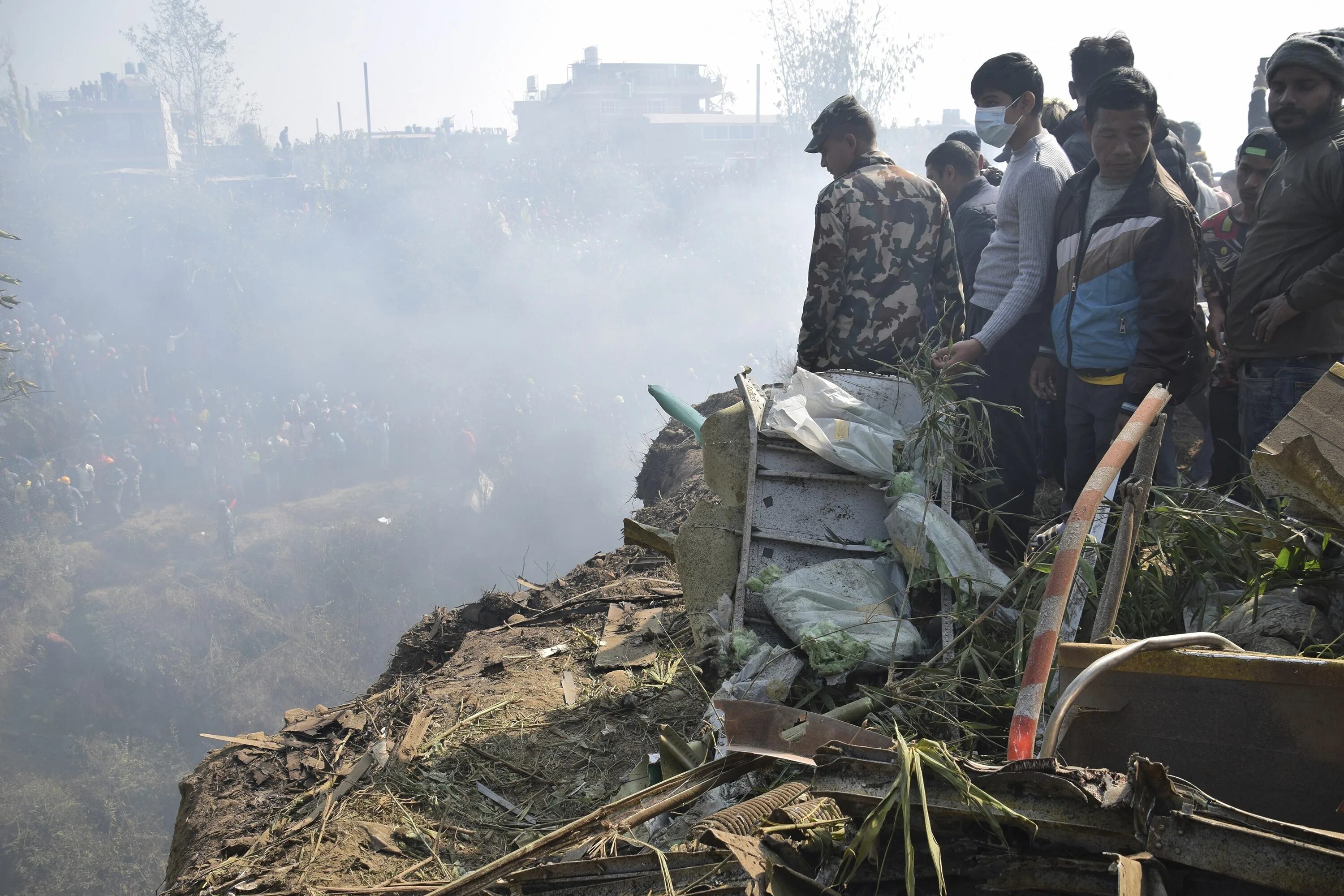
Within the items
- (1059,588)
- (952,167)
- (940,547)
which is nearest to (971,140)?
(952,167)

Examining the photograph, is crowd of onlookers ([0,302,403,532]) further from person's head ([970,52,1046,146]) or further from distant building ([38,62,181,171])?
person's head ([970,52,1046,146])

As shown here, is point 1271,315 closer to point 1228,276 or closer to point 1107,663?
point 1228,276

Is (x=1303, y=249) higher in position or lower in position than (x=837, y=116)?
lower

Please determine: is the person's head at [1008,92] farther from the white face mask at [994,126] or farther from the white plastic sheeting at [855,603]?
the white plastic sheeting at [855,603]

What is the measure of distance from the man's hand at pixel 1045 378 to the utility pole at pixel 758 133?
113 ft

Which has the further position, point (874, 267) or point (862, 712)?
point (874, 267)

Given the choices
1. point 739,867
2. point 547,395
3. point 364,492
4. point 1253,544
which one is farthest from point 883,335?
point 547,395

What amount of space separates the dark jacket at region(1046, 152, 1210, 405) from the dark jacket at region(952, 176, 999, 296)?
1.37 meters

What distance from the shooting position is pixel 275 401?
1040 inches

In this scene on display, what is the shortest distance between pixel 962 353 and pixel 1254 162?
1.90 metres

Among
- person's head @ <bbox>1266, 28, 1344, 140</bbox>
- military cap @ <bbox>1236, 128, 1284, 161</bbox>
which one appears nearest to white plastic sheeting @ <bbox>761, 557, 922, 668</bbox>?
person's head @ <bbox>1266, 28, 1344, 140</bbox>

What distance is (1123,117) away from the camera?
3.09 m

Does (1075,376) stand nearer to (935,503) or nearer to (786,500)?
(935,503)

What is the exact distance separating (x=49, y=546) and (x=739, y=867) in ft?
73.4
